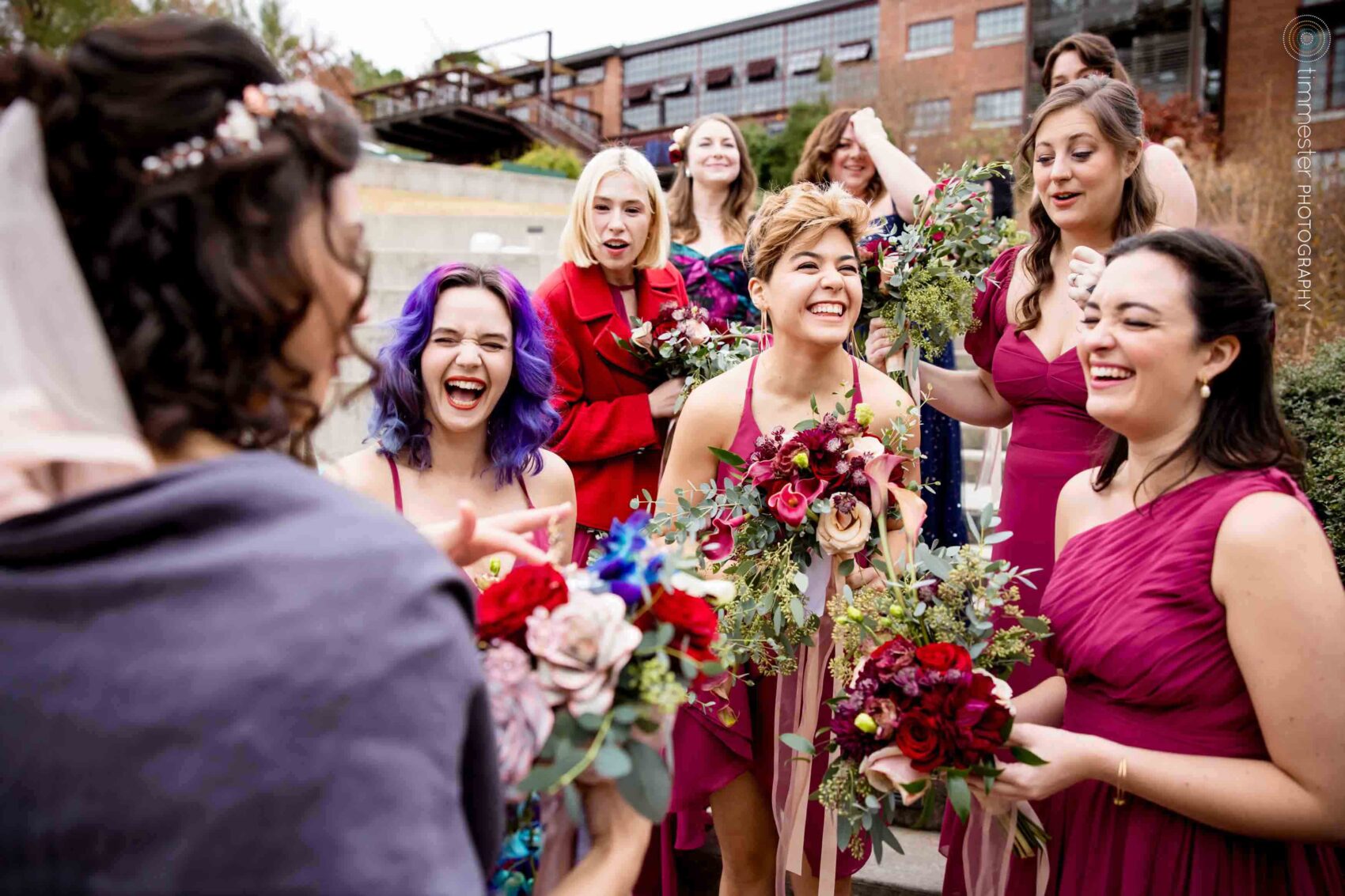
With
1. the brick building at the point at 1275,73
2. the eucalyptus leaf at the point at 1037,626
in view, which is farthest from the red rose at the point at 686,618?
the brick building at the point at 1275,73

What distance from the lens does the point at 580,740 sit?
1.44m

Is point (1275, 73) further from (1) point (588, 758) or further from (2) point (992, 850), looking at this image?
(1) point (588, 758)

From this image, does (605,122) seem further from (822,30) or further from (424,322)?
(424,322)

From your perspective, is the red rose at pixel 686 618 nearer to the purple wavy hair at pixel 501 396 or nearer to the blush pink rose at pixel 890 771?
the blush pink rose at pixel 890 771

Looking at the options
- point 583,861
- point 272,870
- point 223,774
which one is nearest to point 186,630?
point 223,774

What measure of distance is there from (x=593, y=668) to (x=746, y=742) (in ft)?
5.56

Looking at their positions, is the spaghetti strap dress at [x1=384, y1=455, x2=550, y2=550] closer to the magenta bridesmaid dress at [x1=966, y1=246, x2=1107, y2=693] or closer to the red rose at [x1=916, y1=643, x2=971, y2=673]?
the red rose at [x1=916, y1=643, x2=971, y2=673]

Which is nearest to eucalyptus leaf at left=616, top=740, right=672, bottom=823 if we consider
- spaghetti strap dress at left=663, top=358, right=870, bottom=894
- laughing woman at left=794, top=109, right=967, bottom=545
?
spaghetti strap dress at left=663, top=358, right=870, bottom=894

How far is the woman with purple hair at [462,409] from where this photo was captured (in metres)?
3.10

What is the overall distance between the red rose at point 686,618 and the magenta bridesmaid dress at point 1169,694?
1.04 metres

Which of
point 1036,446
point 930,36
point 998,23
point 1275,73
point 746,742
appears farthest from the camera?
point 930,36

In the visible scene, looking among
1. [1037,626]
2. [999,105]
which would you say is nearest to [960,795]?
[1037,626]

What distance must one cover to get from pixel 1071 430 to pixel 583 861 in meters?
2.52

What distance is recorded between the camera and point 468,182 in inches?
981
